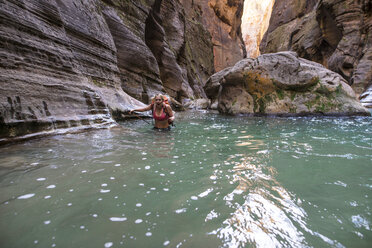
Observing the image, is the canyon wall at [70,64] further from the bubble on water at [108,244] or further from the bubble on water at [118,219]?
the bubble on water at [108,244]

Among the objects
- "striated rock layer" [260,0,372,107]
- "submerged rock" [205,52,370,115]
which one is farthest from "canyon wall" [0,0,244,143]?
"striated rock layer" [260,0,372,107]

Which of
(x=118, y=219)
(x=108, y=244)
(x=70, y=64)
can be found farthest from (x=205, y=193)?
(x=70, y=64)

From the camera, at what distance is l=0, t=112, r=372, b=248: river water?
4.25 ft

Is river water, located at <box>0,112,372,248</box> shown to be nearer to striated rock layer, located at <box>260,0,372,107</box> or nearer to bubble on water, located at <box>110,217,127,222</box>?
bubble on water, located at <box>110,217,127,222</box>

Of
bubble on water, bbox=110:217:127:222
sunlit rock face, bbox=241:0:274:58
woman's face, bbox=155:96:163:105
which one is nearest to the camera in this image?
bubble on water, bbox=110:217:127:222

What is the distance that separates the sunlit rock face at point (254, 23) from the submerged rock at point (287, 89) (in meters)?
82.4

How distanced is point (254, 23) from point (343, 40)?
7607cm

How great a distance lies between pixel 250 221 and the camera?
1.46 m

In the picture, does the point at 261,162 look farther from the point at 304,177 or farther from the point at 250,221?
the point at 250,221

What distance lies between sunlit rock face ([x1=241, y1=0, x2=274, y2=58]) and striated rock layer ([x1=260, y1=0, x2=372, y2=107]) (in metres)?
57.7

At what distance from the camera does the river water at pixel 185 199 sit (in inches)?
50.9

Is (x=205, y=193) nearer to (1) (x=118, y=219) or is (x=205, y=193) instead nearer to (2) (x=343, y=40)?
(1) (x=118, y=219)

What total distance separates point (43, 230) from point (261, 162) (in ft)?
8.64

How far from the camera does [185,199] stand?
180cm
